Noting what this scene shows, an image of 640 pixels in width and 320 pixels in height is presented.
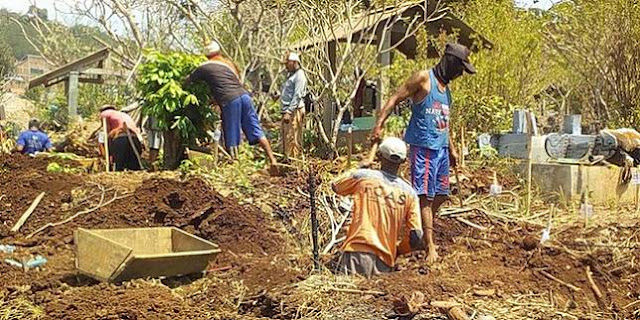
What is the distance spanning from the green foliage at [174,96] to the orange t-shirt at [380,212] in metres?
5.00

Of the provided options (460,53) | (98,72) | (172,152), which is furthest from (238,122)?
(98,72)

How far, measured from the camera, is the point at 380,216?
6.49m

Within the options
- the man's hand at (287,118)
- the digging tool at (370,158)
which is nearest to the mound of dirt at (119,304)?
the digging tool at (370,158)

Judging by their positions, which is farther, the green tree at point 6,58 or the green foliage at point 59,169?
the green tree at point 6,58

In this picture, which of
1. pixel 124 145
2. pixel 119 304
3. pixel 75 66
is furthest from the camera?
pixel 75 66

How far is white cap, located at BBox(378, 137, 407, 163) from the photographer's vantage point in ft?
21.4

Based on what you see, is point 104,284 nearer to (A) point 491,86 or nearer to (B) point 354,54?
(B) point 354,54

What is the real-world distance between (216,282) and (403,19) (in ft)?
29.1

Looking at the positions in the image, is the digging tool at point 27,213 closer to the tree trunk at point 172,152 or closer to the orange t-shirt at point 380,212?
the tree trunk at point 172,152

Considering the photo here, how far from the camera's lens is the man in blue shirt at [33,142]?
1457 cm

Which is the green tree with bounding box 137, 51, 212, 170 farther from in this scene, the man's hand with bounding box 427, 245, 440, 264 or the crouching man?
the man's hand with bounding box 427, 245, 440, 264

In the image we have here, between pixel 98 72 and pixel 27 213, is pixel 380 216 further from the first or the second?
pixel 98 72

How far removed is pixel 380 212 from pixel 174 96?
5.20 meters

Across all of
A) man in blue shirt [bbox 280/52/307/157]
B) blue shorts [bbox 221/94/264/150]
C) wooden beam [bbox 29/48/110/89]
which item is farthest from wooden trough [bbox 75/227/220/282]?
wooden beam [bbox 29/48/110/89]
